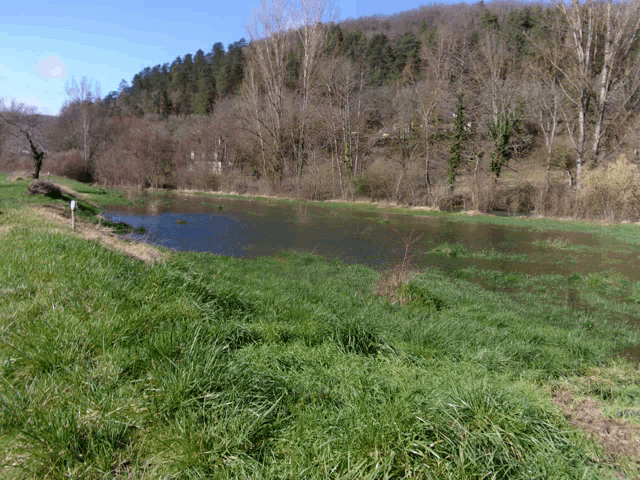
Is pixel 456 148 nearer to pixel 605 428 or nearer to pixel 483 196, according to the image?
pixel 483 196

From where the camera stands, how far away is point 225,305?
187 inches

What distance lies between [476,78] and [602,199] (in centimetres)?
1618

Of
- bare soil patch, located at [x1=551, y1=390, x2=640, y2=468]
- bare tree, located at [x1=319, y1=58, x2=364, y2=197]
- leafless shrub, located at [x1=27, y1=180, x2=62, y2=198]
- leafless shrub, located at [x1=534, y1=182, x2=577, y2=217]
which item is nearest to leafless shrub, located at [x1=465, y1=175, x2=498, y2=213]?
leafless shrub, located at [x1=534, y1=182, x2=577, y2=217]

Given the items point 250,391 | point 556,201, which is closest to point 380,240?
point 250,391

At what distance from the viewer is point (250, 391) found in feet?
8.73

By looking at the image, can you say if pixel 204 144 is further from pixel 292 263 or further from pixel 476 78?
pixel 292 263

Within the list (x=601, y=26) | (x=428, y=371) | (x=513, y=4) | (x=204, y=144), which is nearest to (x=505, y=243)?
(x=428, y=371)

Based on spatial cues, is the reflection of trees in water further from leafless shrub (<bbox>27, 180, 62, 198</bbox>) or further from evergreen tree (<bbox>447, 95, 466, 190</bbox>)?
evergreen tree (<bbox>447, 95, 466, 190</bbox>)

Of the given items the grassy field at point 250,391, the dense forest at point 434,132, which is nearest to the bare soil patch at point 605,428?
the grassy field at point 250,391

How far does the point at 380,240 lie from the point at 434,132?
70.3 feet

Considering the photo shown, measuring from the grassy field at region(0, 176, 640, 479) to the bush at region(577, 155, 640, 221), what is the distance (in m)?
25.7

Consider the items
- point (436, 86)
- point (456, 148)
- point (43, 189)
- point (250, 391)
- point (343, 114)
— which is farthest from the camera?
point (343, 114)

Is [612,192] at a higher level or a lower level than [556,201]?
higher

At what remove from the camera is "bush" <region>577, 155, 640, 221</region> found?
24.8 meters
